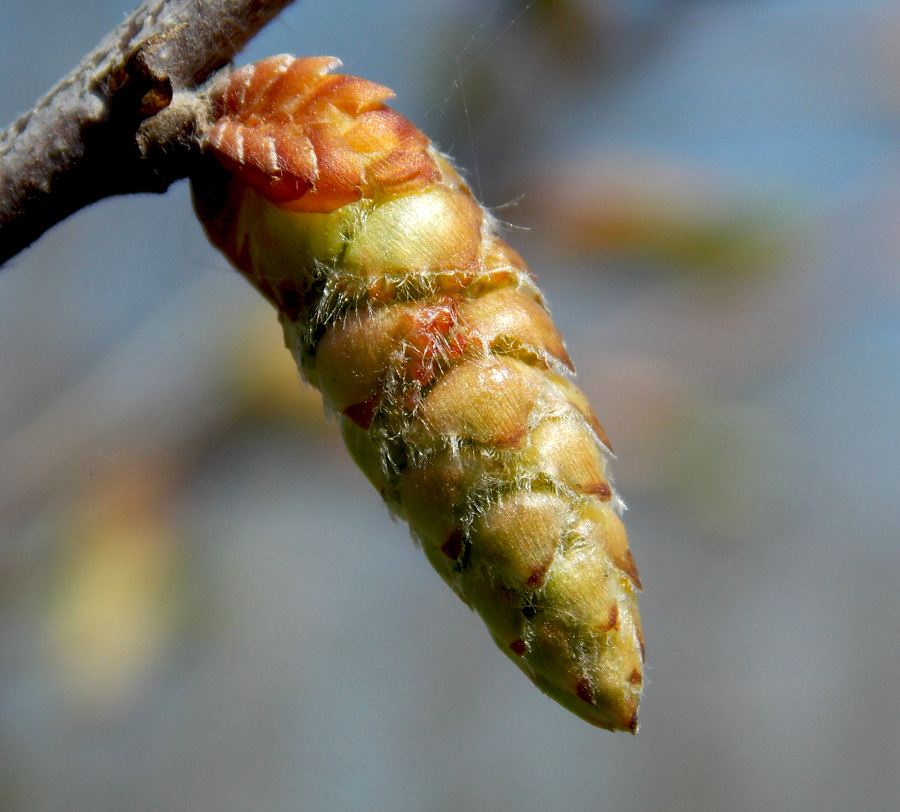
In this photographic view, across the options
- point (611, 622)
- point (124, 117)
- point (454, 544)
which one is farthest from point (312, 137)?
point (611, 622)

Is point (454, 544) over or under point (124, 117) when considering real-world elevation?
under

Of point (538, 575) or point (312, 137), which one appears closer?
point (538, 575)

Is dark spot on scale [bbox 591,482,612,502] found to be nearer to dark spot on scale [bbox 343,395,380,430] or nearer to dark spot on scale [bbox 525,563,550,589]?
dark spot on scale [bbox 525,563,550,589]

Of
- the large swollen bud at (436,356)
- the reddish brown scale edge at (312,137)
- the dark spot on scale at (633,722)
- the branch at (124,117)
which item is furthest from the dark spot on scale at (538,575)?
the branch at (124,117)

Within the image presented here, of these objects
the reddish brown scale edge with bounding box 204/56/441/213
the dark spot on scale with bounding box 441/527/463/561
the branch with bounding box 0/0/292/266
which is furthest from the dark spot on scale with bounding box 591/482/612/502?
the branch with bounding box 0/0/292/266

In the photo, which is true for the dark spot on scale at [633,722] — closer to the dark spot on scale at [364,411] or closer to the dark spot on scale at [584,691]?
the dark spot on scale at [584,691]

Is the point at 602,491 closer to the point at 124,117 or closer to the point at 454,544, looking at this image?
the point at 454,544

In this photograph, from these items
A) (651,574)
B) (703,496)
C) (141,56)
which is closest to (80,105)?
(141,56)

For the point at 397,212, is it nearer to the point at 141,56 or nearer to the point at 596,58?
the point at 141,56
